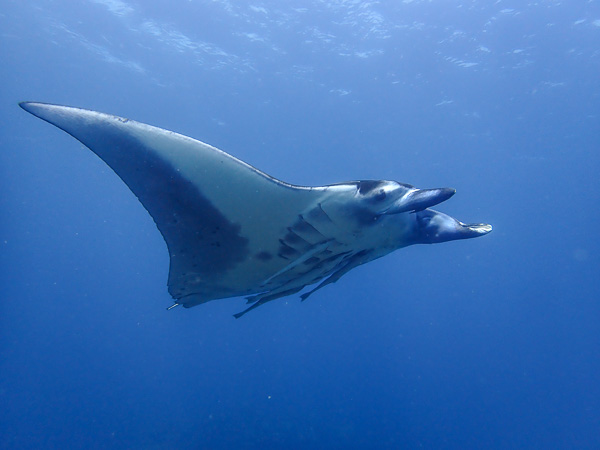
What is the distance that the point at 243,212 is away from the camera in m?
2.83

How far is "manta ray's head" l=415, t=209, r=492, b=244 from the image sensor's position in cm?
298

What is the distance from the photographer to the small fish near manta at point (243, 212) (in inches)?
95.7

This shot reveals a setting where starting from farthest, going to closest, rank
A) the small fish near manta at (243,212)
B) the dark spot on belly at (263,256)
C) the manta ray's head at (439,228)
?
the dark spot on belly at (263,256) < the manta ray's head at (439,228) < the small fish near manta at (243,212)

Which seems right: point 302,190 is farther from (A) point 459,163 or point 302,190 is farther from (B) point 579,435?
(B) point 579,435

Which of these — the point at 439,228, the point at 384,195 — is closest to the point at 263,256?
the point at 384,195

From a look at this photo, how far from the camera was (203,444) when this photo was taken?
21719 millimetres

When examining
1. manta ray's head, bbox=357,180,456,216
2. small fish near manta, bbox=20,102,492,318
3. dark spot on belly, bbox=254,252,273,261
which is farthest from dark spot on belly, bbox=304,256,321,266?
manta ray's head, bbox=357,180,456,216

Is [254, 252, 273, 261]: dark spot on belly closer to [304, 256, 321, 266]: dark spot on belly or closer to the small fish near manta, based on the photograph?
the small fish near manta

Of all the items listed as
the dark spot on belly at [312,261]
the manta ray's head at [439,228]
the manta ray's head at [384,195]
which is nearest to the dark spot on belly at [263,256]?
the dark spot on belly at [312,261]

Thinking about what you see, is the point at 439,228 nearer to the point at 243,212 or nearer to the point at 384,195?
the point at 384,195

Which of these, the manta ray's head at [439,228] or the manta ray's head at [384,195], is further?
the manta ray's head at [439,228]

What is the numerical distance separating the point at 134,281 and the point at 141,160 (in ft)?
241

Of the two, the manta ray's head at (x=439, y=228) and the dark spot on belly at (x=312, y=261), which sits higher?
the manta ray's head at (x=439, y=228)

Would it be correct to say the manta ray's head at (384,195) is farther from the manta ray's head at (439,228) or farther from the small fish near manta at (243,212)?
the manta ray's head at (439,228)
